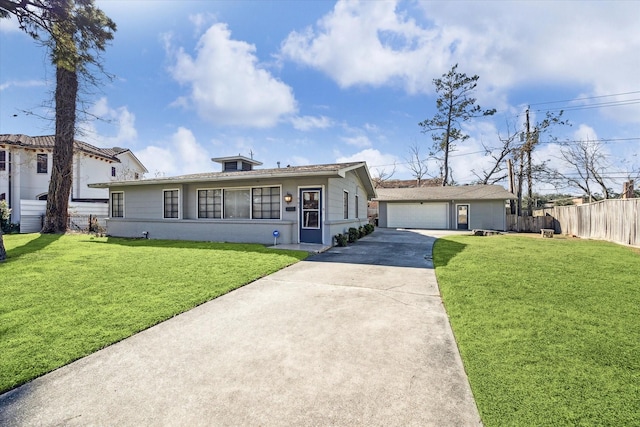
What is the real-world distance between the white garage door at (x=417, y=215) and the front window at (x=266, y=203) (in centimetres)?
1262

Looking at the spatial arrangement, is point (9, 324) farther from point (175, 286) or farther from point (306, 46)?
point (306, 46)

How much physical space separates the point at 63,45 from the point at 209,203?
698 cm

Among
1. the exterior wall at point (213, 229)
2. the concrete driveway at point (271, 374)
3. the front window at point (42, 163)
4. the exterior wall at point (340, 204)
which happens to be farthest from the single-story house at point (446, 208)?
the front window at point (42, 163)

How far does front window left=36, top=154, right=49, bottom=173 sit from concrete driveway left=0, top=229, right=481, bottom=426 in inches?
935

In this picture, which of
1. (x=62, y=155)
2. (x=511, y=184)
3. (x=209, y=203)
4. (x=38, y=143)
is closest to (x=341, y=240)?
(x=209, y=203)

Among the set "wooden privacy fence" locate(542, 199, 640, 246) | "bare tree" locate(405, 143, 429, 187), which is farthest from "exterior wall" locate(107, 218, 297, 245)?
"bare tree" locate(405, 143, 429, 187)

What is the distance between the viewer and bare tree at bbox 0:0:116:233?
8.80 meters

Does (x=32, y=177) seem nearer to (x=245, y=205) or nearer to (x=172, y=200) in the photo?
(x=172, y=200)

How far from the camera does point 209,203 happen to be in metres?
11.8

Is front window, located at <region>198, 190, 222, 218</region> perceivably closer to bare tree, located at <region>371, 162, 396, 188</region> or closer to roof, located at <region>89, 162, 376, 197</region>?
roof, located at <region>89, 162, 376, 197</region>

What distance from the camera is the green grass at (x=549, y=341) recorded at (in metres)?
1.88

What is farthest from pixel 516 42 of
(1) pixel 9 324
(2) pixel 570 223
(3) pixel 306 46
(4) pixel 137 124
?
(4) pixel 137 124

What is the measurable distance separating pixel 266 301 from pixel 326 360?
6.09ft

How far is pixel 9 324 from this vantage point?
323 cm
